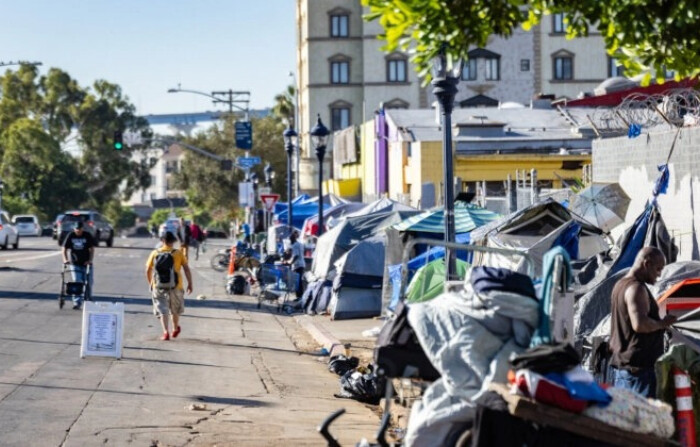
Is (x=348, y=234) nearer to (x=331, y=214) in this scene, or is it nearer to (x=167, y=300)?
(x=167, y=300)

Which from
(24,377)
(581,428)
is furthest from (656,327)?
(24,377)

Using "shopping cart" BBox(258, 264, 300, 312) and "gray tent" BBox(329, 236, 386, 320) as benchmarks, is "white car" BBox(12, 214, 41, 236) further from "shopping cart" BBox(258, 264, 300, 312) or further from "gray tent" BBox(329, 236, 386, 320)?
"gray tent" BBox(329, 236, 386, 320)

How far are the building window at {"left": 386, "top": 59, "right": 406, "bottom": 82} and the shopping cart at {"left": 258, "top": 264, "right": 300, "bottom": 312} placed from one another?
51213 mm

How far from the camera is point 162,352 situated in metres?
18.8

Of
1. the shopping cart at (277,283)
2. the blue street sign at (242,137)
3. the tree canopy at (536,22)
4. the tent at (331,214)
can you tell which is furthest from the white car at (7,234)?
the tree canopy at (536,22)

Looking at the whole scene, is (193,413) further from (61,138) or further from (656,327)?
(61,138)

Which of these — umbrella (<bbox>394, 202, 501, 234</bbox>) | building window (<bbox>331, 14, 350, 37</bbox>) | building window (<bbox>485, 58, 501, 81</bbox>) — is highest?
building window (<bbox>331, 14, 350, 37</bbox>)

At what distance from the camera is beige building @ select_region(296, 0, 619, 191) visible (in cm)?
7938

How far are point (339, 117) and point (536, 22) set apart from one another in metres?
76.2

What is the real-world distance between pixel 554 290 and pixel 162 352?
11.4 meters

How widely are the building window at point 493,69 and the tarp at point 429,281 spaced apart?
2400 inches

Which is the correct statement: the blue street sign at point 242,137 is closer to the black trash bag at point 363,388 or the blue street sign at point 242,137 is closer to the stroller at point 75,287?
the stroller at point 75,287

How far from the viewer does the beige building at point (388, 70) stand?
7938 cm

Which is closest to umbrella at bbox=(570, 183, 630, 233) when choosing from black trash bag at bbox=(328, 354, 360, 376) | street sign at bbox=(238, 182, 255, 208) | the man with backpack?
black trash bag at bbox=(328, 354, 360, 376)
